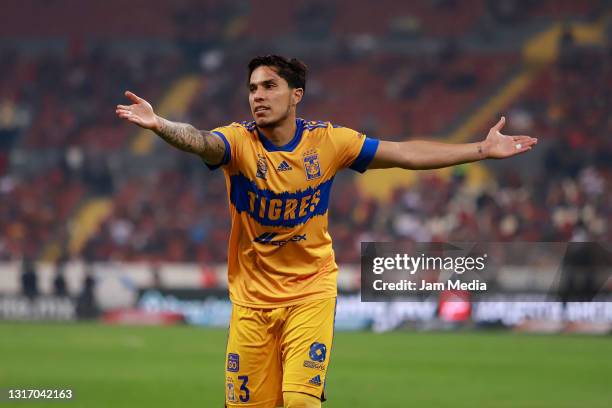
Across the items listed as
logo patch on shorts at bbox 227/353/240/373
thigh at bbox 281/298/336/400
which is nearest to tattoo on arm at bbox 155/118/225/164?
thigh at bbox 281/298/336/400

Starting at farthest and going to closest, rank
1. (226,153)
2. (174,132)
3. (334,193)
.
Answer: (334,193), (226,153), (174,132)

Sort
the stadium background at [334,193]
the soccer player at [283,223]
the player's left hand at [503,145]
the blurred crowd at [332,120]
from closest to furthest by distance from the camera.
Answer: the soccer player at [283,223] → the player's left hand at [503,145] → the stadium background at [334,193] → the blurred crowd at [332,120]

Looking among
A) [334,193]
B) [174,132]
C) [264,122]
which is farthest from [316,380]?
[334,193]

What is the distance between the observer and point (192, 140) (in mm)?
5742

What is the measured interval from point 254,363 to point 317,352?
1.26 ft

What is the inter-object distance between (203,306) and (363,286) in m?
13.1

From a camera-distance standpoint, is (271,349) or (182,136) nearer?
(182,136)

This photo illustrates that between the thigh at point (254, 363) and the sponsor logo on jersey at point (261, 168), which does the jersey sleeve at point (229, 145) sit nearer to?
the sponsor logo on jersey at point (261, 168)

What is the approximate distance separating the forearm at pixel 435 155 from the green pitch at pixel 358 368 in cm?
484

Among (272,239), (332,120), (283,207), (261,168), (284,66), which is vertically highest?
(332,120)

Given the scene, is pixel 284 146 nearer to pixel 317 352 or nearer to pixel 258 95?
pixel 258 95

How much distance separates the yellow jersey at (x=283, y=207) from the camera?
6.12 meters

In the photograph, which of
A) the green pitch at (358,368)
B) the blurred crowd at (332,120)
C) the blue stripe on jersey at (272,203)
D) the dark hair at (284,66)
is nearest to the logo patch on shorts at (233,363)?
the blue stripe on jersey at (272,203)

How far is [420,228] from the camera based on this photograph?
2342 centimetres
